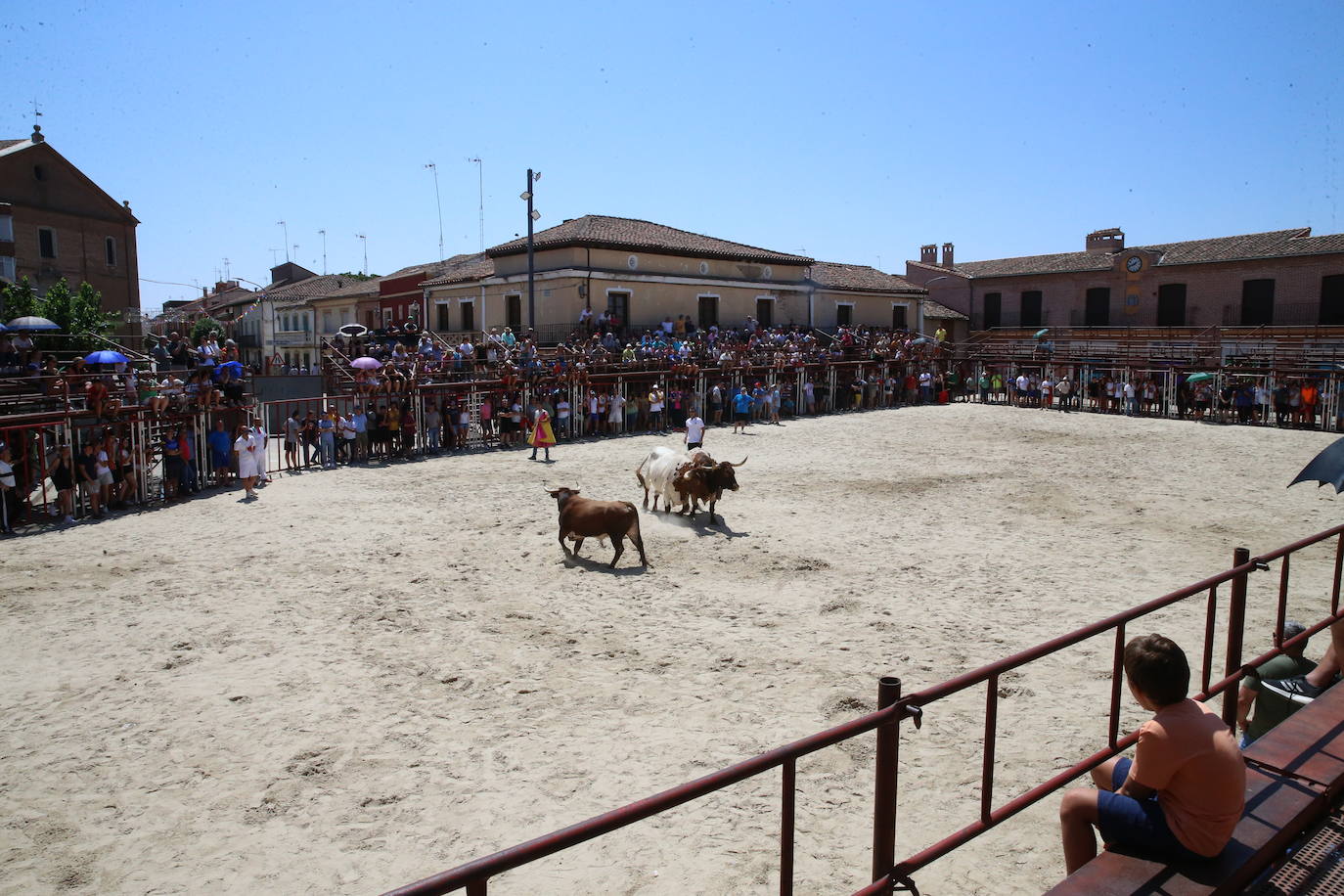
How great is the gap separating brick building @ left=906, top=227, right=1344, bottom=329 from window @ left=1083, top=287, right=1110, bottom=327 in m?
0.05

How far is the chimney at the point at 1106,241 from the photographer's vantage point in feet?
146

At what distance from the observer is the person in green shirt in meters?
5.01

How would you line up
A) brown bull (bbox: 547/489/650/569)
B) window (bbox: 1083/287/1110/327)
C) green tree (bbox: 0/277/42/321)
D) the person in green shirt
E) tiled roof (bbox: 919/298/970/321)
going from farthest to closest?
tiled roof (bbox: 919/298/970/321) < window (bbox: 1083/287/1110/327) < green tree (bbox: 0/277/42/321) < brown bull (bbox: 547/489/650/569) < the person in green shirt

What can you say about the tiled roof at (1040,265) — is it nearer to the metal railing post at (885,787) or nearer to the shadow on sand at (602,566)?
the shadow on sand at (602,566)

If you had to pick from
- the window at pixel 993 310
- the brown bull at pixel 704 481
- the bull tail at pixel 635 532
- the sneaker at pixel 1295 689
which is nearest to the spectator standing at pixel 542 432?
the brown bull at pixel 704 481

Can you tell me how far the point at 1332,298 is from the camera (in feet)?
118

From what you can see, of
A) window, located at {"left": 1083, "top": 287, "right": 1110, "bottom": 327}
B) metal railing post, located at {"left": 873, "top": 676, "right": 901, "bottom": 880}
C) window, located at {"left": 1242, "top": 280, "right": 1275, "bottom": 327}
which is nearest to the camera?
metal railing post, located at {"left": 873, "top": 676, "right": 901, "bottom": 880}

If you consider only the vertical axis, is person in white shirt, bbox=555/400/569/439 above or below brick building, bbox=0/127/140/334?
below

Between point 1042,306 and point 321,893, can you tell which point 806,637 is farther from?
point 1042,306

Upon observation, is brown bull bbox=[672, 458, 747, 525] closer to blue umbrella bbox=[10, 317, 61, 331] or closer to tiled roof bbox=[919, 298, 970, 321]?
blue umbrella bbox=[10, 317, 61, 331]

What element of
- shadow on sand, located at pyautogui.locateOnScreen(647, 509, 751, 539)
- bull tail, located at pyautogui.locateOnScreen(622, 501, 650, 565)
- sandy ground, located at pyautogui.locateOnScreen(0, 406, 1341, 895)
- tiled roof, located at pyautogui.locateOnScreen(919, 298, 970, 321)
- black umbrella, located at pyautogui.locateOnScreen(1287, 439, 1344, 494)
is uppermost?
tiled roof, located at pyautogui.locateOnScreen(919, 298, 970, 321)

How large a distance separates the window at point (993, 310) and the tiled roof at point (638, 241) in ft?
48.2

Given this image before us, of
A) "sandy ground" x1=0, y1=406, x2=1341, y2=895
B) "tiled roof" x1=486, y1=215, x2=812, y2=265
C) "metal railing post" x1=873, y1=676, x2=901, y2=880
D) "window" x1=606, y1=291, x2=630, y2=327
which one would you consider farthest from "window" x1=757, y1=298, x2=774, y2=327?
"metal railing post" x1=873, y1=676, x2=901, y2=880

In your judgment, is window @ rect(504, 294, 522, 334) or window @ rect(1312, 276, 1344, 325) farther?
window @ rect(1312, 276, 1344, 325)
